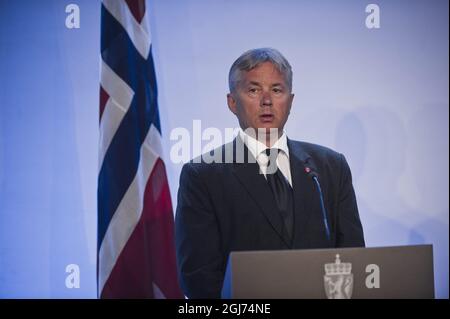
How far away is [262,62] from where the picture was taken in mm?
3123

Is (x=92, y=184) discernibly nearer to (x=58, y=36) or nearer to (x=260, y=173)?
(x=58, y=36)

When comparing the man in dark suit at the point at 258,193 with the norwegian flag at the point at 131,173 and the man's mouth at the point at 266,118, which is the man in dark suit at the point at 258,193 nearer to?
the man's mouth at the point at 266,118

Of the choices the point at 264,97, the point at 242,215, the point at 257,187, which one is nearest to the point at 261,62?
the point at 264,97

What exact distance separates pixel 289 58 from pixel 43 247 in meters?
1.94

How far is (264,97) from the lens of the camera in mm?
3137

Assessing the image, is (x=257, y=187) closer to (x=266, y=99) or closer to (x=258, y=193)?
(x=258, y=193)

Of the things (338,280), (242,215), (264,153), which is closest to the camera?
(338,280)

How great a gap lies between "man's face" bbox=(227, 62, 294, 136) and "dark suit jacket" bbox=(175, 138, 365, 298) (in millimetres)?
159

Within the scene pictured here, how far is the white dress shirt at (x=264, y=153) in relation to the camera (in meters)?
3.05

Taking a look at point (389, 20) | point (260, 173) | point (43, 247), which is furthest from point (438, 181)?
point (43, 247)

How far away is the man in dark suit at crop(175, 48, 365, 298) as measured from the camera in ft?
9.33

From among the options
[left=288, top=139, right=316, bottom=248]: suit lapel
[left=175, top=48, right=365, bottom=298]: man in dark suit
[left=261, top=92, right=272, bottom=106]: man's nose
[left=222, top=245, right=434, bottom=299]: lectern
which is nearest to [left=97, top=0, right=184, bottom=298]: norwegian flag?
[left=175, top=48, right=365, bottom=298]: man in dark suit

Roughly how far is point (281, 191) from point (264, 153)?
214mm

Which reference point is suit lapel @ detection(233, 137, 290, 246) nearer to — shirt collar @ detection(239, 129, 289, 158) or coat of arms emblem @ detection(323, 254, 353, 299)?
shirt collar @ detection(239, 129, 289, 158)
